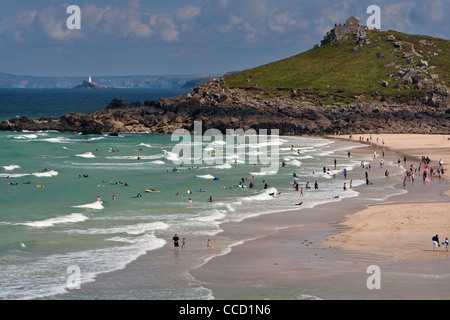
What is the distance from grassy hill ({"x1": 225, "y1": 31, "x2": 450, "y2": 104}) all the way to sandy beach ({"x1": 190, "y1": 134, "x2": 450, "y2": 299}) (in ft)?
238

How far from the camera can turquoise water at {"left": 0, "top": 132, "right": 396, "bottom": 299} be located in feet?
87.1

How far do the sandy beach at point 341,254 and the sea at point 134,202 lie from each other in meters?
1.44

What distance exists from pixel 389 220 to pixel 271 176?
2031 cm

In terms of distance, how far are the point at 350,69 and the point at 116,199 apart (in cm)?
9563

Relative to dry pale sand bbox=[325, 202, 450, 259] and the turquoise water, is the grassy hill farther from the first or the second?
dry pale sand bbox=[325, 202, 450, 259]

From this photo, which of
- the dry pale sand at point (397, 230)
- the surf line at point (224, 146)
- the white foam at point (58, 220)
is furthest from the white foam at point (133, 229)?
the surf line at point (224, 146)

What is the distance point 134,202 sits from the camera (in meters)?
41.2

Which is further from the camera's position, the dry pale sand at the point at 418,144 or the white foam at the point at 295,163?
the dry pale sand at the point at 418,144

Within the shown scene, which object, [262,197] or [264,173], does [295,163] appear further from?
[262,197]

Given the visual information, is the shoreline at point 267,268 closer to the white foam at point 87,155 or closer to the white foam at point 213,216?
the white foam at point 213,216

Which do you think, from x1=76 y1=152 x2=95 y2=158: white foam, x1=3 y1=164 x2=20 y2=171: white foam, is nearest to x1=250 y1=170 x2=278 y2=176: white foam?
x1=76 y1=152 x2=95 y2=158: white foam

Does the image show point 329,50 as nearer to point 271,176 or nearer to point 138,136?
point 138,136

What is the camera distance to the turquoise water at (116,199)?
1045 inches
